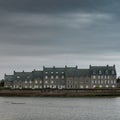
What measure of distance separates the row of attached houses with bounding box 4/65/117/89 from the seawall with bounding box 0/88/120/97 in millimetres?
20983

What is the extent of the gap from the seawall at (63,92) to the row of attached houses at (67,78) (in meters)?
21.0

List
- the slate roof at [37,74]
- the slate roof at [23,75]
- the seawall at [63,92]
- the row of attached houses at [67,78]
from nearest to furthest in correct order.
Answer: the seawall at [63,92] < the row of attached houses at [67,78] < the slate roof at [37,74] < the slate roof at [23,75]

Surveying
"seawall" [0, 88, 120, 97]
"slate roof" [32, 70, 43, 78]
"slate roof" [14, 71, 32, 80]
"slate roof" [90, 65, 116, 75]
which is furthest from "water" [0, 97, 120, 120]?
"slate roof" [14, 71, 32, 80]

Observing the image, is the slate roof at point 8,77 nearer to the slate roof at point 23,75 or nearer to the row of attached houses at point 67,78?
the row of attached houses at point 67,78

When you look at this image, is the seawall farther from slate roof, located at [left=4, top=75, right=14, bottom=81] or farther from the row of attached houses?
slate roof, located at [left=4, top=75, right=14, bottom=81]

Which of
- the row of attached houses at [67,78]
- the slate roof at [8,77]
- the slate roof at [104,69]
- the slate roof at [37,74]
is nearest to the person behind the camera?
the slate roof at [104,69]

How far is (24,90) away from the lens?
10088 centimetres

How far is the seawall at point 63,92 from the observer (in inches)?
3799

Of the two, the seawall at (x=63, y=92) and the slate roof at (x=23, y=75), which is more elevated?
the slate roof at (x=23, y=75)

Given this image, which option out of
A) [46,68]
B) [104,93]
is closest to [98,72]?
[46,68]

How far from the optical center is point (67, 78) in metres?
122

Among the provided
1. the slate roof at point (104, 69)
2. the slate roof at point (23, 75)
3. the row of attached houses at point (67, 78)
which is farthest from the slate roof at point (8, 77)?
the slate roof at point (104, 69)

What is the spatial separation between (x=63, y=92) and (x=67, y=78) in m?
23.7

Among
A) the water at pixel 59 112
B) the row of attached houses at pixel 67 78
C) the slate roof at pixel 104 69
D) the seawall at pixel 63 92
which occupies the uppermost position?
the slate roof at pixel 104 69
